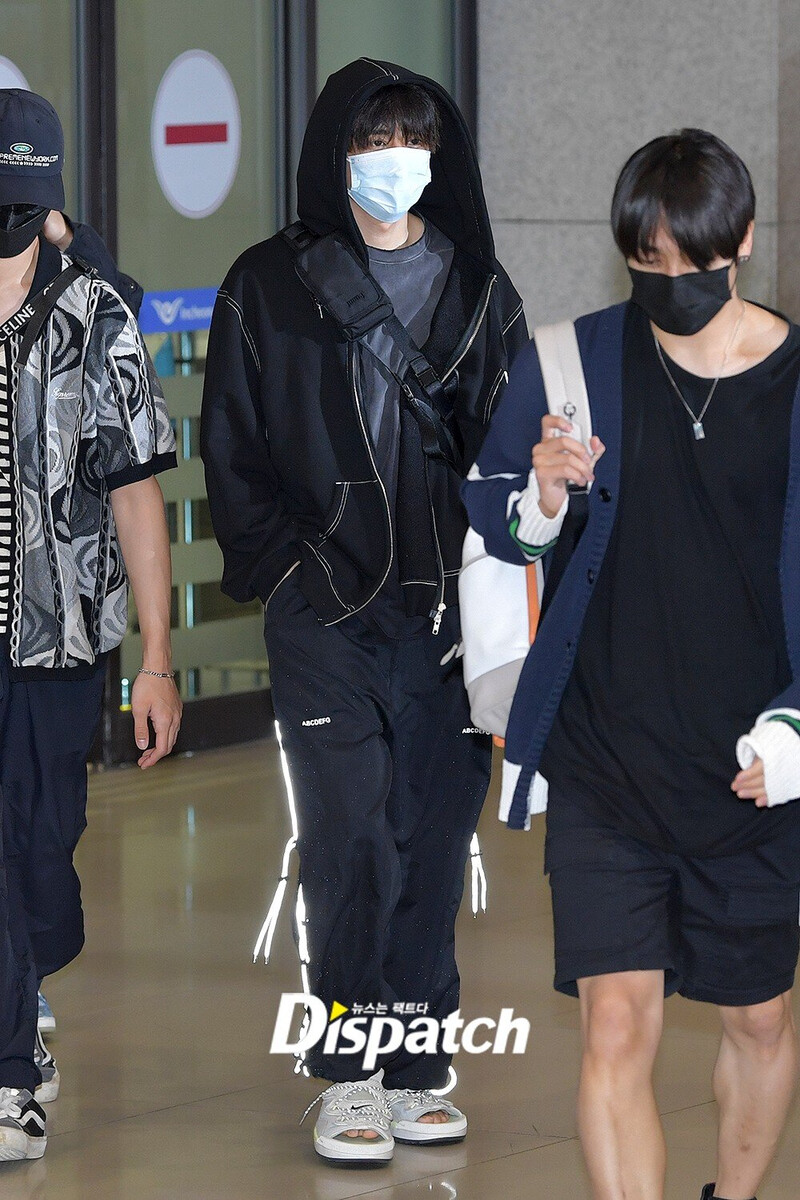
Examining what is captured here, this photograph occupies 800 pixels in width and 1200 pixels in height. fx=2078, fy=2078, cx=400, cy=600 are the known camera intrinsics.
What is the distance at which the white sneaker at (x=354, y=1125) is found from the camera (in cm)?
405

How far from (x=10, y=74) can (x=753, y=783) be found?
18.7ft

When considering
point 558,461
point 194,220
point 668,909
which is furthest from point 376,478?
point 194,220

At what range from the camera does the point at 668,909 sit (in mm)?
3201

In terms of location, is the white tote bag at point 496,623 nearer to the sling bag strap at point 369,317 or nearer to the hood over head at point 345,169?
the sling bag strap at point 369,317

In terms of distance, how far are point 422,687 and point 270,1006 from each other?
4.39 ft

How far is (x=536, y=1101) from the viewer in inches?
174

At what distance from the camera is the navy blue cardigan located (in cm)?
302

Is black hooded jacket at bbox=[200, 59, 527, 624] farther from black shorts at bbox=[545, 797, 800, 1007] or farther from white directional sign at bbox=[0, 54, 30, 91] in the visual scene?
white directional sign at bbox=[0, 54, 30, 91]

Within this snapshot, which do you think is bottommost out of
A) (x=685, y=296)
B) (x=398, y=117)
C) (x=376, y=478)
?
(x=376, y=478)

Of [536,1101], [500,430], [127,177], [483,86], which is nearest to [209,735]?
[127,177]

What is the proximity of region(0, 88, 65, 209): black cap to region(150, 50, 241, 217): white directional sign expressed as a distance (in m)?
4.45

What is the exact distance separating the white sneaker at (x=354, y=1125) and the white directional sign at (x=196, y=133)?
5232 millimetres

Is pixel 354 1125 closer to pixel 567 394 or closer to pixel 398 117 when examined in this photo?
pixel 567 394

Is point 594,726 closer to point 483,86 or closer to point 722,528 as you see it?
point 722,528
